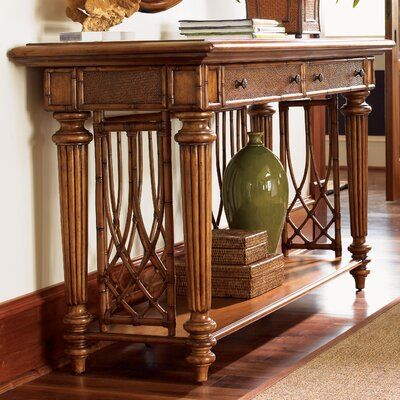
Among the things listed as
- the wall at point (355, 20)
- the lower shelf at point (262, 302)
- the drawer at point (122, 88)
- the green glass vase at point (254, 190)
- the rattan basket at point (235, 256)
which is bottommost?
the lower shelf at point (262, 302)

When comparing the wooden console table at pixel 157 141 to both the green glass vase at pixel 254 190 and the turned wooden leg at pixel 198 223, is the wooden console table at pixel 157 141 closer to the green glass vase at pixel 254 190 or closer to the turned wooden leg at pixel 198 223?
the turned wooden leg at pixel 198 223

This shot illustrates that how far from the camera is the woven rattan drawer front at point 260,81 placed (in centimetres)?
287

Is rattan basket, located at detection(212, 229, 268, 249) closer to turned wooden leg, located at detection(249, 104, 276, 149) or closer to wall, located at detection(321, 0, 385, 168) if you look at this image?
turned wooden leg, located at detection(249, 104, 276, 149)

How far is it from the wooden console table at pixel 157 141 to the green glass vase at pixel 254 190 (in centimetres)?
34

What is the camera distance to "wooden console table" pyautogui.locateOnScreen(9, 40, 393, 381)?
277cm

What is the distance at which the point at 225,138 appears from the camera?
3.96 meters

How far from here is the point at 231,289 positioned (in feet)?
11.0

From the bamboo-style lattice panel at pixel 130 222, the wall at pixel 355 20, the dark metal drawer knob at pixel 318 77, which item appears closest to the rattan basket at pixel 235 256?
the bamboo-style lattice panel at pixel 130 222

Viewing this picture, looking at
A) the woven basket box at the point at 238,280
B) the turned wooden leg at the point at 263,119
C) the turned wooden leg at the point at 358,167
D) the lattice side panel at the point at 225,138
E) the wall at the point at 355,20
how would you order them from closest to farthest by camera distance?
the woven basket box at the point at 238,280, the lattice side panel at the point at 225,138, the turned wooden leg at the point at 358,167, the turned wooden leg at the point at 263,119, the wall at the point at 355,20

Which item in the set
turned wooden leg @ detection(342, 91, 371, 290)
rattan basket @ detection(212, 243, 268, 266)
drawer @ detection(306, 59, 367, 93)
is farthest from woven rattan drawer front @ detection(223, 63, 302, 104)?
turned wooden leg @ detection(342, 91, 371, 290)

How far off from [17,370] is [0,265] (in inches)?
12.0

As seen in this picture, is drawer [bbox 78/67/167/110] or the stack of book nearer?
drawer [bbox 78/67/167/110]

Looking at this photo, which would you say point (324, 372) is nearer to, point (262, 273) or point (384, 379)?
point (384, 379)

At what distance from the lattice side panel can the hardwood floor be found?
0.48m
